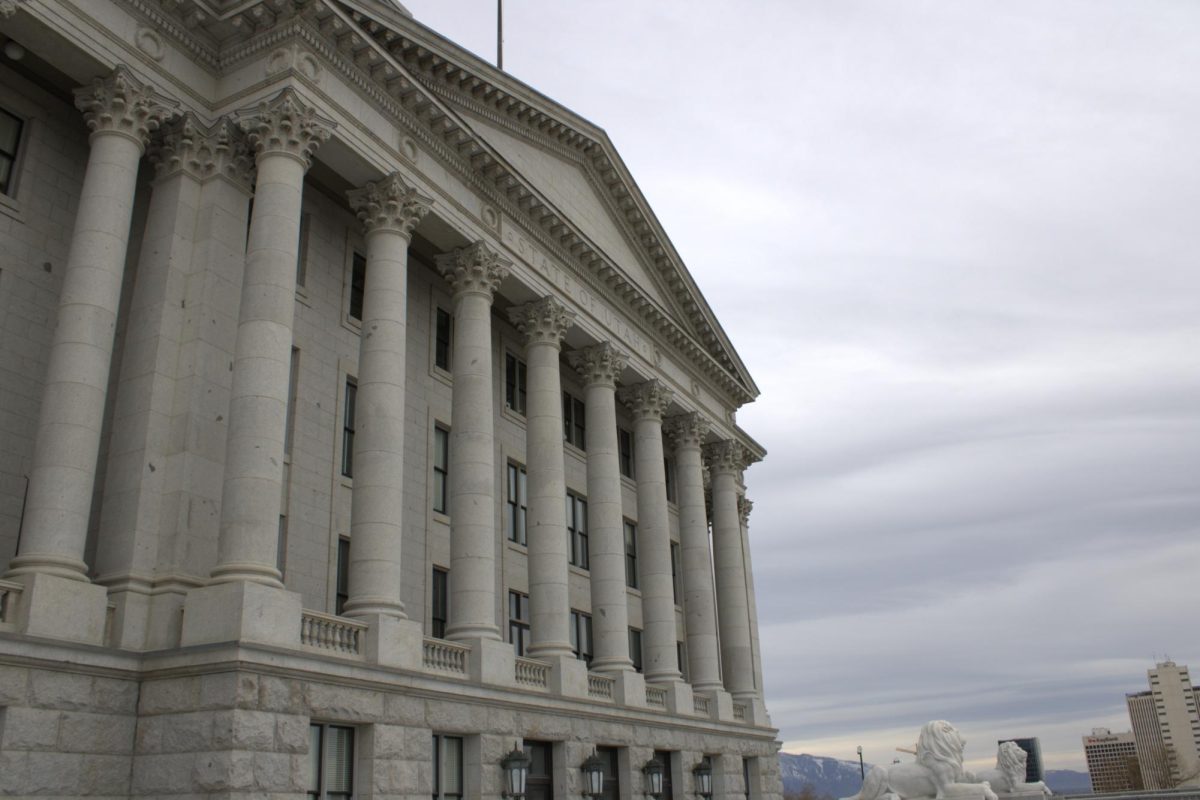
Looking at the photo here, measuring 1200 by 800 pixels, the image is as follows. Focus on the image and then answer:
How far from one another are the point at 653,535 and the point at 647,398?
5.06 meters

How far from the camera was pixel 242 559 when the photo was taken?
18.3 metres

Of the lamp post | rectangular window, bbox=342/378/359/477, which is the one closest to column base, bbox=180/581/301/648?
the lamp post

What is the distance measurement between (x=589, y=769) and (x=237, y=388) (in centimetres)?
1320

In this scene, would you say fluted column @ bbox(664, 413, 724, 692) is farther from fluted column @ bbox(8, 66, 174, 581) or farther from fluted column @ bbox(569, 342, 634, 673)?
fluted column @ bbox(8, 66, 174, 581)

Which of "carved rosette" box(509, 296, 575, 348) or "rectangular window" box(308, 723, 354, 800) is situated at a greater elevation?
"carved rosette" box(509, 296, 575, 348)

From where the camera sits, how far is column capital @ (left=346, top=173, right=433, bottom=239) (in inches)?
974

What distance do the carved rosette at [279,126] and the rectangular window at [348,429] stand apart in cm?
654

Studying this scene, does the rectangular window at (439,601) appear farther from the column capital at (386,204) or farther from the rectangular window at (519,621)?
the column capital at (386,204)

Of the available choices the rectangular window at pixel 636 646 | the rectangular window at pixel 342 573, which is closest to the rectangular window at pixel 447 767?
the rectangular window at pixel 342 573

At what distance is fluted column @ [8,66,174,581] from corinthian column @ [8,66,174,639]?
0.02 meters

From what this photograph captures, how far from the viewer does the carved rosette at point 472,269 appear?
2791cm

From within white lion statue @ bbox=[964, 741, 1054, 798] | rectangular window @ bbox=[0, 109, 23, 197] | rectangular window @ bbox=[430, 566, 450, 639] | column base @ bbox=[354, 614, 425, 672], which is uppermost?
rectangular window @ bbox=[0, 109, 23, 197]

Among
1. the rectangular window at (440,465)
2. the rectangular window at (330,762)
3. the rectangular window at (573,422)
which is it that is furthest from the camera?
the rectangular window at (573,422)

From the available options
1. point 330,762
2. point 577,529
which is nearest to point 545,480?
point 577,529
